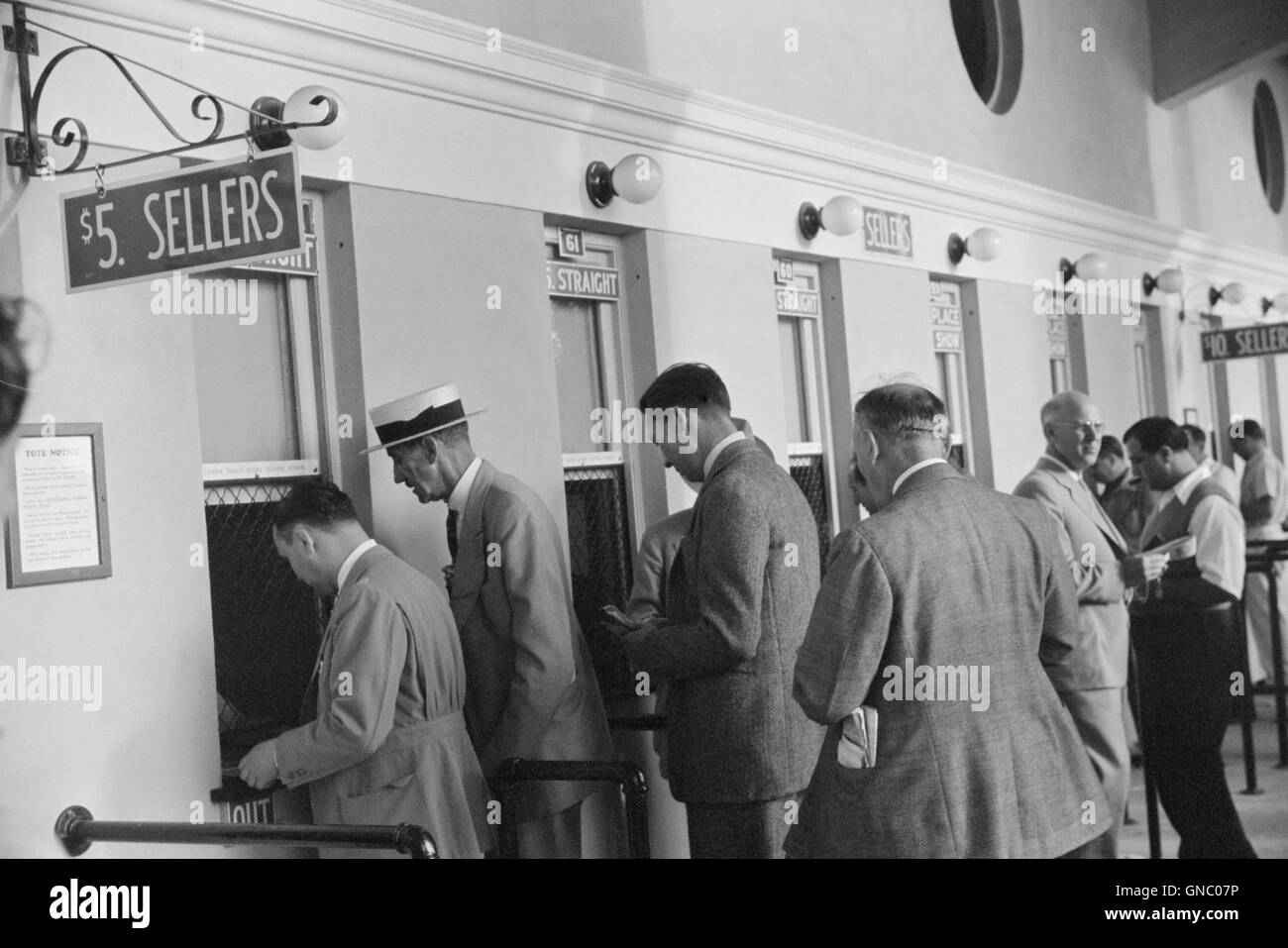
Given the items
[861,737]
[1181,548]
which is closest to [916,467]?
[861,737]

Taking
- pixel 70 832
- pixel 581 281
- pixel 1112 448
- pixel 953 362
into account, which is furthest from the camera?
pixel 1112 448

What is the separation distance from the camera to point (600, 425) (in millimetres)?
4840

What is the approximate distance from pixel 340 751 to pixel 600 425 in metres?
2.02

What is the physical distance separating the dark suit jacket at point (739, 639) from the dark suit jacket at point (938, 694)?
63 cm

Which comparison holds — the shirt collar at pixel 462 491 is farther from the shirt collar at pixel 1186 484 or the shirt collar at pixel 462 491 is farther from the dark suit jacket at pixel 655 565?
the shirt collar at pixel 1186 484

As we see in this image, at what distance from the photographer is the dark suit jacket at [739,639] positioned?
3291mm

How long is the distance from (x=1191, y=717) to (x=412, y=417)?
284cm

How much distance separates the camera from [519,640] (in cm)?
365

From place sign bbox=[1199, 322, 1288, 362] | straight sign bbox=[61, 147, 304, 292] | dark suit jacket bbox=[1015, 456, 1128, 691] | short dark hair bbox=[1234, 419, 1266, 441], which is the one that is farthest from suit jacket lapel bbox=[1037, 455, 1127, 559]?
short dark hair bbox=[1234, 419, 1266, 441]

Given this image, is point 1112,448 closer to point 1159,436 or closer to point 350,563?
point 1159,436

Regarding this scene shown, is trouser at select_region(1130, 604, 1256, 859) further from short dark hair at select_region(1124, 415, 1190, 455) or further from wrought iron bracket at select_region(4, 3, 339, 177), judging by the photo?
wrought iron bracket at select_region(4, 3, 339, 177)

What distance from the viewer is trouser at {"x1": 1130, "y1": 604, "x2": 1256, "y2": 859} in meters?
4.67

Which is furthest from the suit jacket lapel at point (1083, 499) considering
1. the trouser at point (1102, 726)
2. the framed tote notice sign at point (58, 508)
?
the framed tote notice sign at point (58, 508)
